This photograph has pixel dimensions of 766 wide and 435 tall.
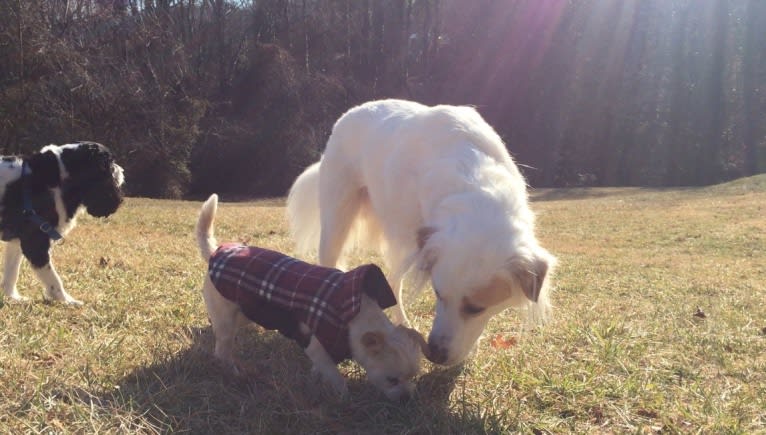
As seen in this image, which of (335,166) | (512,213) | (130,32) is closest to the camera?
(512,213)

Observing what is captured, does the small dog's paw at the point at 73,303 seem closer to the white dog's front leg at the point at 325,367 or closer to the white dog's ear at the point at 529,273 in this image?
the white dog's front leg at the point at 325,367

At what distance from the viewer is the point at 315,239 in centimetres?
540

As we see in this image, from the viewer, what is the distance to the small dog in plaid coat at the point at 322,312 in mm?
2689

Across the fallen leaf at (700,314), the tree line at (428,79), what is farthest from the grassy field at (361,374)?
the tree line at (428,79)

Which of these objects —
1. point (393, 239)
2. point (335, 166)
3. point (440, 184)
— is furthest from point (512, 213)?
point (335, 166)

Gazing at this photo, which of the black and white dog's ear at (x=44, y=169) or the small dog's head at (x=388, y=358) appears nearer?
the small dog's head at (x=388, y=358)

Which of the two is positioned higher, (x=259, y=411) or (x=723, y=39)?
(x=723, y=39)

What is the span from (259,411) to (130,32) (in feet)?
74.3

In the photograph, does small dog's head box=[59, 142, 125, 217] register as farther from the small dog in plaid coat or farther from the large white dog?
the small dog in plaid coat

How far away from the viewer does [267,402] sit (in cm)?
253

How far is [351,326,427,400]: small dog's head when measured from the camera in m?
2.67

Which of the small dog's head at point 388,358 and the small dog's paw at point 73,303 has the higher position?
the small dog's head at point 388,358

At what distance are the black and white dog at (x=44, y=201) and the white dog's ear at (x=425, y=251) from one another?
2.44 meters

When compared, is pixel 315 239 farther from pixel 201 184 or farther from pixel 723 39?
pixel 723 39
